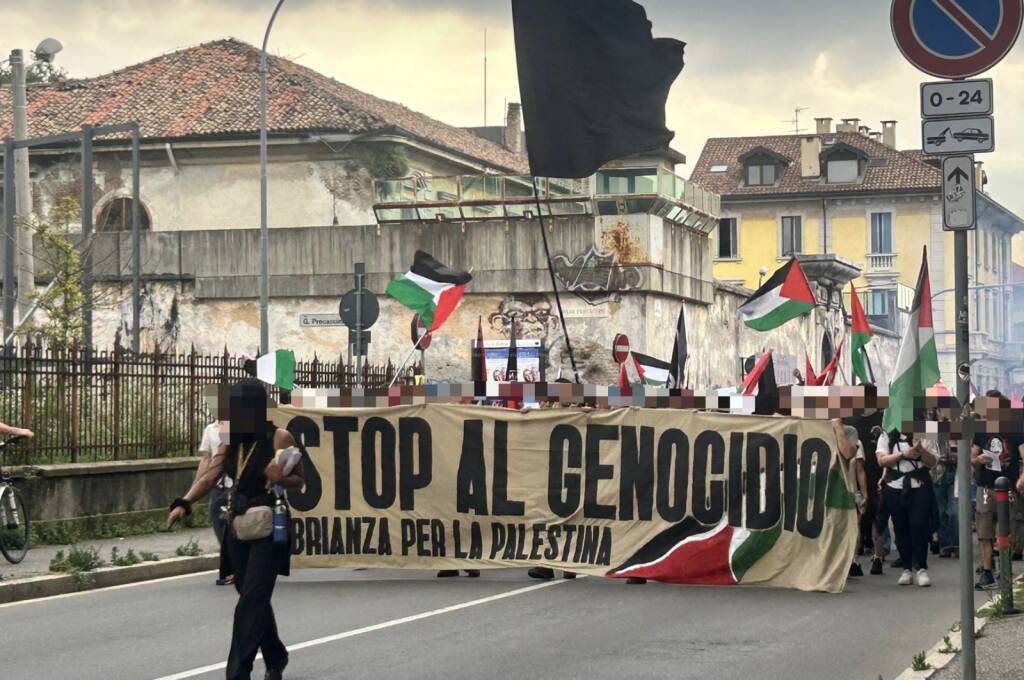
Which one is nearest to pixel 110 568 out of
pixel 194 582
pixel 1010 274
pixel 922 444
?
pixel 194 582

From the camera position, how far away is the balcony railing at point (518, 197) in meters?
43.2

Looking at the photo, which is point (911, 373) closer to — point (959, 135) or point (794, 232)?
point (959, 135)

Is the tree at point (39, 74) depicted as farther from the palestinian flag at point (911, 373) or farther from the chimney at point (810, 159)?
the palestinian flag at point (911, 373)

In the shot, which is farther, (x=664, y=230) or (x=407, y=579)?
(x=664, y=230)

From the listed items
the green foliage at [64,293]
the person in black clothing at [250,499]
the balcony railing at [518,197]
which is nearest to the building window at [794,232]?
the balcony railing at [518,197]

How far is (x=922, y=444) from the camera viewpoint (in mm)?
15406

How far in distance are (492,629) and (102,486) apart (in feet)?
29.0

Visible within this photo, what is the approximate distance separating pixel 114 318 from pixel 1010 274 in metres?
78.8

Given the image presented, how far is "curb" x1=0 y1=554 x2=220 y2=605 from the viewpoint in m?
14.3

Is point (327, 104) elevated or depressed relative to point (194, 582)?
elevated

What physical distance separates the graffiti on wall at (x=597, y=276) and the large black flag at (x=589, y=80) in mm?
25286

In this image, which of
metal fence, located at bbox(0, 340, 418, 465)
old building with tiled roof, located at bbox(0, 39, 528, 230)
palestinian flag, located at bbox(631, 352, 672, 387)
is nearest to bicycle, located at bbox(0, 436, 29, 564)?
metal fence, located at bbox(0, 340, 418, 465)

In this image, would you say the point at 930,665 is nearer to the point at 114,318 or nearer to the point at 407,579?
the point at 407,579

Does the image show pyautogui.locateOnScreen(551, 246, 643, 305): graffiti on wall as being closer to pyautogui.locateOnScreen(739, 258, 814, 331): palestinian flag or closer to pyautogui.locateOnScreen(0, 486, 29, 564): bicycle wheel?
pyautogui.locateOnScreen(739, 258, 814, 331): palestinian flag
